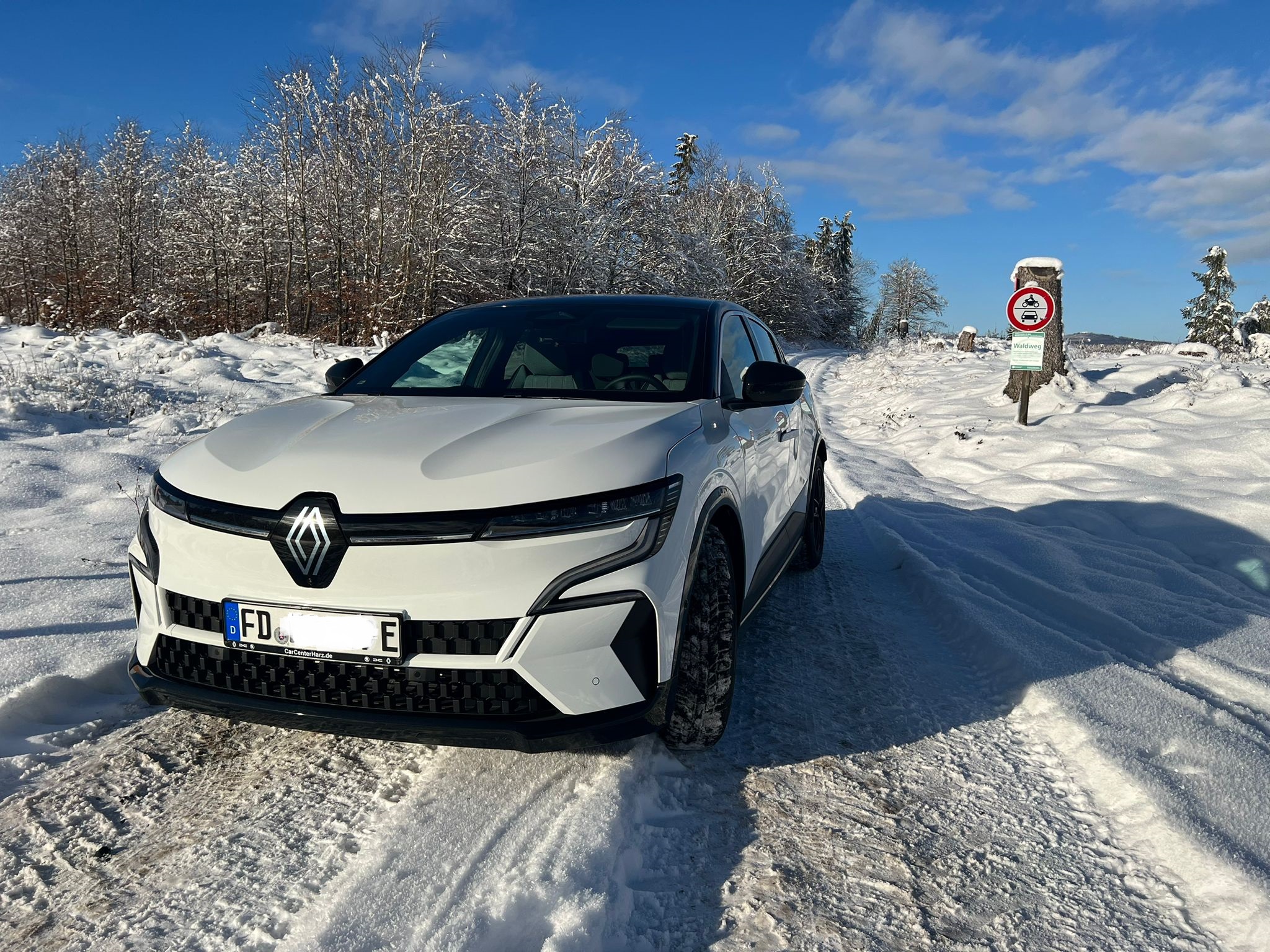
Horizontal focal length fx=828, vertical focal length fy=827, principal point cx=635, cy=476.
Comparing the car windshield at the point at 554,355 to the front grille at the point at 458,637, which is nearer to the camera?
the front grille at the point at 458,637

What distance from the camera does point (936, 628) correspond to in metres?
4.14

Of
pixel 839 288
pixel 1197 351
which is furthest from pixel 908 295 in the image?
pixel 1197 351

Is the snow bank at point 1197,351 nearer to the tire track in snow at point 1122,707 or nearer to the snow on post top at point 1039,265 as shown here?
the snow on post top at point 1039,265

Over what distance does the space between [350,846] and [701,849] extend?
93cm

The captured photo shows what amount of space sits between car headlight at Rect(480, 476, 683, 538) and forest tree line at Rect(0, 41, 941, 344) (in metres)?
17.9

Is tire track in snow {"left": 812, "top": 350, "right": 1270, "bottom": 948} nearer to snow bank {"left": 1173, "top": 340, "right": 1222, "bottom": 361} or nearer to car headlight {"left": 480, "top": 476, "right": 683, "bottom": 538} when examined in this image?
car headlight {"left": 480, "top": 476, "right": 683, "bottom": 538}

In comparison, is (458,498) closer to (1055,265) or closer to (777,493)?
(777,493)

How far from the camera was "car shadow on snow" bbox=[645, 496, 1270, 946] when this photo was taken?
2707 millimetres

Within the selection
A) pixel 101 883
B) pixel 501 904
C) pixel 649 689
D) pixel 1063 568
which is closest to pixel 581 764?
pixel 649 689

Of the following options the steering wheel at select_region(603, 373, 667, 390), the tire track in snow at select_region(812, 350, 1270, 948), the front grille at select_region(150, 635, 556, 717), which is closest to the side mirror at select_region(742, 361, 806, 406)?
the steering wheel at select_region(603, 373, 667, 390)

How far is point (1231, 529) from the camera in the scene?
585 cm

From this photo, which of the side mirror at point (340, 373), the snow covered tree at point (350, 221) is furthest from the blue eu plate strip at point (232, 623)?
the snow covered tree at point (350, 221)

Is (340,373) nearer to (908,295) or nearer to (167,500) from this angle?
(167,500)

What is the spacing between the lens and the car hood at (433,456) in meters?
→ 2.18
